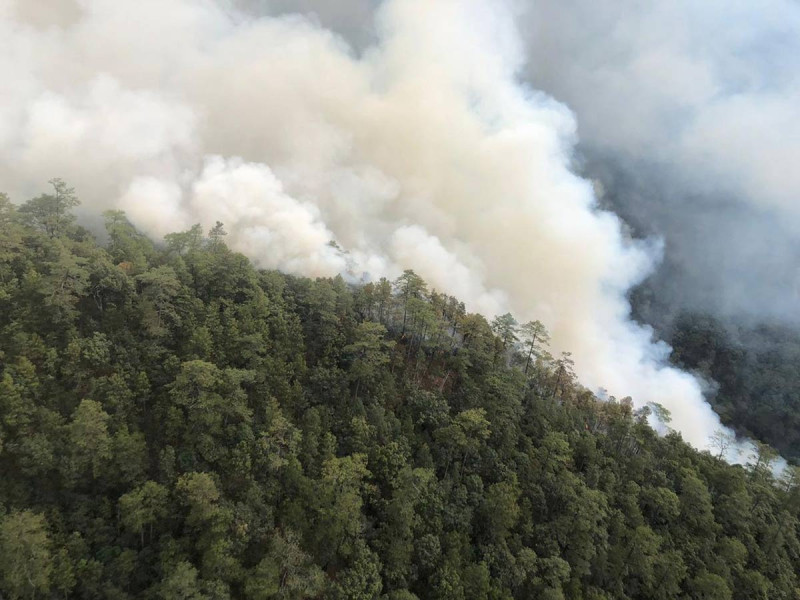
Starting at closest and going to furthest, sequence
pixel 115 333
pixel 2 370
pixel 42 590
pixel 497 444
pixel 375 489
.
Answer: pixel 42 590 → pixel 2 370 → pixel 375 489 → pixel 115 333 → pixel 497 444

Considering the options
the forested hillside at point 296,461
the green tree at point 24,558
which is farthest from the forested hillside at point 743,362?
the green tree at point 24,558

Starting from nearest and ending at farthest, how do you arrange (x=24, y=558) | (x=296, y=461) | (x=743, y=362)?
1. (x=24, y=558)
2. (x=296, y=461)
3. (x=743, y=362)

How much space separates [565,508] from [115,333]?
5078 cm

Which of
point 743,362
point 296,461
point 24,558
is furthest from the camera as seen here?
point 743,362

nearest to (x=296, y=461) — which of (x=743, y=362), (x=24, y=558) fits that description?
(x=24, y=558)

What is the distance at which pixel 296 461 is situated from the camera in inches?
1473

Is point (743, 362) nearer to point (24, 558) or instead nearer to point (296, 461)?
point (296, 461)

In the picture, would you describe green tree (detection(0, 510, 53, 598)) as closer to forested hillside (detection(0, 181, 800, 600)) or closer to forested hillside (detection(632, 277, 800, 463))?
forested hillside (detection(0, 181, 800, 600))

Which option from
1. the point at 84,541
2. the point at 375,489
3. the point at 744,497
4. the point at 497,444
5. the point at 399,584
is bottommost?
the point at 84,541

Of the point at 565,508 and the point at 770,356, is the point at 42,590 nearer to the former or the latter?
the point at 565,508

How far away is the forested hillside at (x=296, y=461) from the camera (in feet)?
107

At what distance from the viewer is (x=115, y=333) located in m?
41.9

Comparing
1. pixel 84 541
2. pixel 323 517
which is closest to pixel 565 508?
pixel 323 517

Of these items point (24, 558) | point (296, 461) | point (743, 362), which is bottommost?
point (24, 558)
